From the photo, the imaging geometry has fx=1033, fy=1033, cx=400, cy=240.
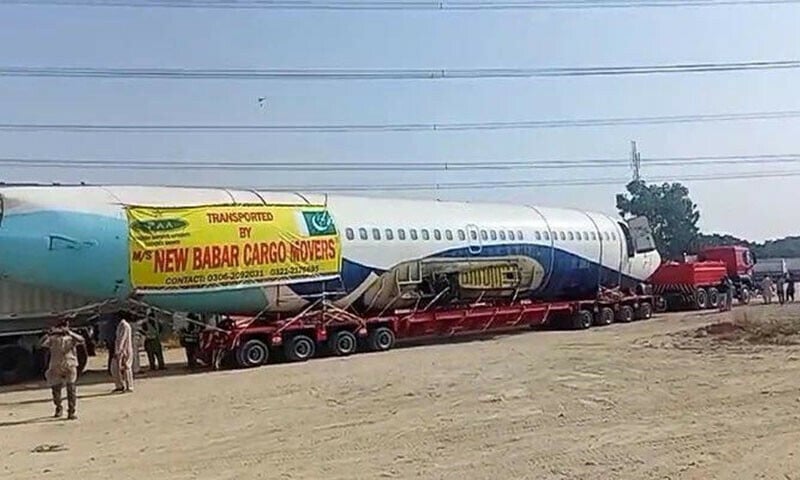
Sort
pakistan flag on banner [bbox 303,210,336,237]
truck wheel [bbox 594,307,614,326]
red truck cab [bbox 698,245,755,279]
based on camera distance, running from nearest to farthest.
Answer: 1. pakistan flag on banner [bbox 303,210,336,237]
2. truck wheel [bbox 594,307,614,326]
3. red truck cab [bbox 698,245,755,279]

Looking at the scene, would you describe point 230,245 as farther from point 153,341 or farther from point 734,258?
point 734,258

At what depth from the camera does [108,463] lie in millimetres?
12695

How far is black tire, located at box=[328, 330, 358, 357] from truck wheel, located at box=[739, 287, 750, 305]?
2940cm

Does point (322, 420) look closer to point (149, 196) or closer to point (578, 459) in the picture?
point (578, 459)

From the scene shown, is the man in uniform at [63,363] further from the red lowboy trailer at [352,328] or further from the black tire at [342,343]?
the black tire at [342,343]

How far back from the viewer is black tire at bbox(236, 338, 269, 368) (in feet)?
83.1

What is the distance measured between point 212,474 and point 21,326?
1362 cm

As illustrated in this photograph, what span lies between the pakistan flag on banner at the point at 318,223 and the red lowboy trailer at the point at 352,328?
187cm

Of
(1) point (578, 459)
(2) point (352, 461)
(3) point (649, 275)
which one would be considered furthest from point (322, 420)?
(3) point (649, 275)

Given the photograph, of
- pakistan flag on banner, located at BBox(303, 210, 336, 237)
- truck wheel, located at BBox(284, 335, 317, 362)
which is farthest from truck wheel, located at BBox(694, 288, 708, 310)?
truck wheel, located at BBox(284, 335, 317, 362)

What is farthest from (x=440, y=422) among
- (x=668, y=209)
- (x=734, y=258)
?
(x=668, y=209)

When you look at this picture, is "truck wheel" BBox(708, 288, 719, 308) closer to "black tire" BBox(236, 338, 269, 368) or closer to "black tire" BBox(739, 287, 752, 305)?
"black tire" BBox(739, 287, 752, 305)

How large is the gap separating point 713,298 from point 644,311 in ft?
27.5

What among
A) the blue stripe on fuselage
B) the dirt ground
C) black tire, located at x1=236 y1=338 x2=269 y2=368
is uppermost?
the blue stripe on fuselage
